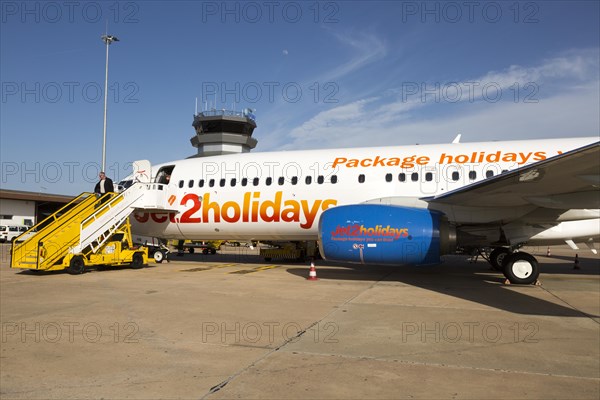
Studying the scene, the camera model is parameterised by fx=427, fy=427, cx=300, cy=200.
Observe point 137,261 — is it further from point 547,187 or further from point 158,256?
point 547,187

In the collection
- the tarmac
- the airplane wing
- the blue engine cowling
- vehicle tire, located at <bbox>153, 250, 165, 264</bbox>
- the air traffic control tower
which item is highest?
the air traffic control tower

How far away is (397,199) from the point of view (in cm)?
1181

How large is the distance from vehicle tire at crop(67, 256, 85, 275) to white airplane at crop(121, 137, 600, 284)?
10.1ft

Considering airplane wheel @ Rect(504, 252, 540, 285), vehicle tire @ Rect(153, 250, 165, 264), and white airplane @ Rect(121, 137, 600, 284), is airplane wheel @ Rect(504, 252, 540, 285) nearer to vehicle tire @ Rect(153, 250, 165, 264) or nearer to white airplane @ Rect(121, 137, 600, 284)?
white airplane @ Rect(121, 137, 600, 284)

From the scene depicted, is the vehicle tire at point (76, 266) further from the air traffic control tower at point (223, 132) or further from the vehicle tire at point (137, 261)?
the air traffic control tower at point (223, 132)

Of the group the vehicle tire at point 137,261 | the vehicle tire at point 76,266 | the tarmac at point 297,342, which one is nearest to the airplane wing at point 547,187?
the tarmac at point 297,342

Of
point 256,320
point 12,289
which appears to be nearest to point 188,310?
point 256,320

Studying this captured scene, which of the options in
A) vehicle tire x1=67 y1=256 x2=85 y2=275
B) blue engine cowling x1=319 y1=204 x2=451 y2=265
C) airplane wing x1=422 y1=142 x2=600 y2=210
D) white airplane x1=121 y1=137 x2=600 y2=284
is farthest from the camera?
vehicle tire x1=67 y1=256 x2=85 y2=275

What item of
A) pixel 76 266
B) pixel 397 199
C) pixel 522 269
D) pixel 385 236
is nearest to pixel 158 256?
pixel 76 266

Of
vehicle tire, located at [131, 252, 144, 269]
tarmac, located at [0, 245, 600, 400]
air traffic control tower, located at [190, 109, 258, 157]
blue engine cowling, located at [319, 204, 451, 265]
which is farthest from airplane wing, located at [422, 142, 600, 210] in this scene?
air traffic control tower, located at [190, 109, 258, 157]

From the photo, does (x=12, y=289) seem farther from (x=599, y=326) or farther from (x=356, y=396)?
(x=599, y=326)

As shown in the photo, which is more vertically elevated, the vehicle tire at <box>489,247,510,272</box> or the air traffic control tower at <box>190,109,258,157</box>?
the air traffic control tower at <box>190,109,258,157</box>

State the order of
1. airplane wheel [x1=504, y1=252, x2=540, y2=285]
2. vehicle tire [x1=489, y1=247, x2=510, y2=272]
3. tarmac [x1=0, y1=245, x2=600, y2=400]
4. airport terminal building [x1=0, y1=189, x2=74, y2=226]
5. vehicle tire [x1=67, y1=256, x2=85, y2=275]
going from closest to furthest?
tarmac [x1=0, y1=245, x2=600, y2=400]
airplane wheel [x1=504, y1=252, x2=540, y2=285]
vehicle tire [x1=67, y1=256, x2=85, y2=275]
vehicle tire [x1=489, y1=247, x2=510, y2=272]
airport terminal building [x1=0, y1=189, x2=74, y2=226]

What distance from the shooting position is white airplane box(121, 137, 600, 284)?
9312 millimetres
